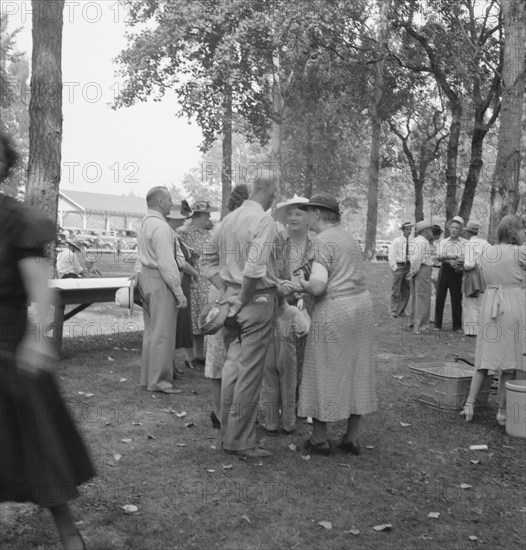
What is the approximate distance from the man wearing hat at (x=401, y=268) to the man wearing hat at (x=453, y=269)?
151 cm

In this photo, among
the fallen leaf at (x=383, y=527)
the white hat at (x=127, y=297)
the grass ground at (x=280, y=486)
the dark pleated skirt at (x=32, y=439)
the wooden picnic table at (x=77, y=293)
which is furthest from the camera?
the wooden picnic table at (x=77, y=293)

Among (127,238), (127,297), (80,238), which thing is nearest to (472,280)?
(127,297)

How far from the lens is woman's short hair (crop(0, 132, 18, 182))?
292 centimetres

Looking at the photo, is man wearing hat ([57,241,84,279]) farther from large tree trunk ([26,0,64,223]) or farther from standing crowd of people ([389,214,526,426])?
standing crowd of people ([389,214,526,426])

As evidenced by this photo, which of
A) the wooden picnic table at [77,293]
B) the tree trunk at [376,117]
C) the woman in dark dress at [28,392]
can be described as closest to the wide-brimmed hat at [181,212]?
the wooden picnic table at [77,293]

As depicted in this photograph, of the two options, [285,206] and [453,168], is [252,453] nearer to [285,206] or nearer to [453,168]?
[285,206]

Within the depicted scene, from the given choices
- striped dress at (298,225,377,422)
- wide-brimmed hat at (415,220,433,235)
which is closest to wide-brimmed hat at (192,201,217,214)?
striped dress at (298,225,377,422)

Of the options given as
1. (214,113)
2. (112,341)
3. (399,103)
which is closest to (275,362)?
(112,341)

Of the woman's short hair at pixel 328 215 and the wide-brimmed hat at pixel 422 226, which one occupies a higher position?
the wide-brimmed hat at pixel 422 226

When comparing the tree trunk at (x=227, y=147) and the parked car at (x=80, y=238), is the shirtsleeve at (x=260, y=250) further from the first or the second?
the tree trunk at (x=227, y=147)

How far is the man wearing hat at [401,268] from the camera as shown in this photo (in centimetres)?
1373

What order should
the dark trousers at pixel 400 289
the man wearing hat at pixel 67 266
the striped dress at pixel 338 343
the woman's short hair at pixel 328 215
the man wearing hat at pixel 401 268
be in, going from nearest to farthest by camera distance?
the striped dress at pixel 338 343
the woman's short hair at pixel 328 215
the man wearing hat at pixel 67 266
the man wearing hat at pixel 401 268
the dark trousers at pixel 400 289

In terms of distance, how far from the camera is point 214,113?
106 feet

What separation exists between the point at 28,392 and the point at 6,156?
1032 mm
